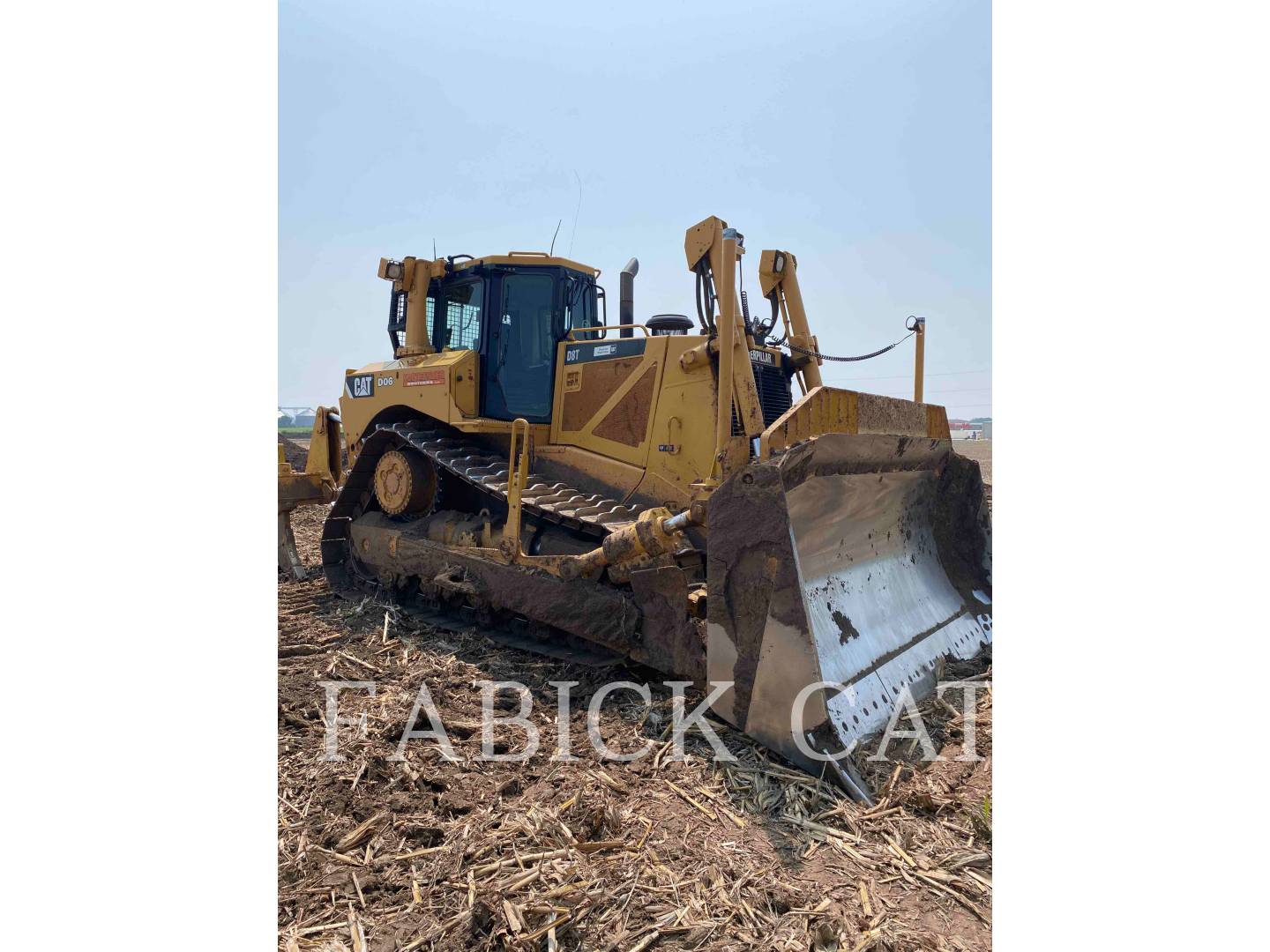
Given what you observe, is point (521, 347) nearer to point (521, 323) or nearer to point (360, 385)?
point (521, 323)

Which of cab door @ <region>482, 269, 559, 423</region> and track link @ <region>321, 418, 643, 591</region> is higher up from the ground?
cab door @ <region>482, 269, 559, 423</region>

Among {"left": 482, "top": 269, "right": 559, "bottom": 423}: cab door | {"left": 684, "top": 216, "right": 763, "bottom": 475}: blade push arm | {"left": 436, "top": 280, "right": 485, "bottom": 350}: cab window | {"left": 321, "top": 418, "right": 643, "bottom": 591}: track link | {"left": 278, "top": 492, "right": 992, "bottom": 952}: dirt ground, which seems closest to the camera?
{"left": 278, "top": 492, "right": 992, "bottom": 952}: dirt ground

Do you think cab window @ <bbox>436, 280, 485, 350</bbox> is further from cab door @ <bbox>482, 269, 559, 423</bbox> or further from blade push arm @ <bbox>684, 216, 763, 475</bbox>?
blade push arm @ <bbox>684, 216, 763, 475</bbox>

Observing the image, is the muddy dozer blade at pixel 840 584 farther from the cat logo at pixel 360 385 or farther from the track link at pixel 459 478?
the cat logo at pixel 360 385

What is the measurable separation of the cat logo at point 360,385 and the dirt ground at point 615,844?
3157 millimetres

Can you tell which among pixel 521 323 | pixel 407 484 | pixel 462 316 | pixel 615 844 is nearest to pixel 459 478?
pixel 407 484

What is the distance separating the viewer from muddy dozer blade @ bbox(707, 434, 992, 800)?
3045mm

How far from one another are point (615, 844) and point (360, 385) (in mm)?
4903

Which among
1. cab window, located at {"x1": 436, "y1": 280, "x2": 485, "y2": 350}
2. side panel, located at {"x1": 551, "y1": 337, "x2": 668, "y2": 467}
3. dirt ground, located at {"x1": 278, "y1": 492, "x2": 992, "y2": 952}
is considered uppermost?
cab window, located at {"x1": 436, "y1": 280, "x2": 485, "y2": 350}

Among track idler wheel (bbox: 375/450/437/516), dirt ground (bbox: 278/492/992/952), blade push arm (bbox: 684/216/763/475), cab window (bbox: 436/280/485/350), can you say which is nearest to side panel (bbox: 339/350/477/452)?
cab window (bbox: 436/280/485/350)

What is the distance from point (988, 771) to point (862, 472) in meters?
1.61

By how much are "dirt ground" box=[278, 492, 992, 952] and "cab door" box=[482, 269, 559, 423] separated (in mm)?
2397

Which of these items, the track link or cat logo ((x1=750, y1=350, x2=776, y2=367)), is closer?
the track link

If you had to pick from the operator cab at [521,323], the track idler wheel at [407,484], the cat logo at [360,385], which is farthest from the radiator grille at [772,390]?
the cat logo at [360,385]
